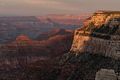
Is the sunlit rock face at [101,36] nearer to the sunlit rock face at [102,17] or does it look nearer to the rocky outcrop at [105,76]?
the sunlit rock face at [102,17]

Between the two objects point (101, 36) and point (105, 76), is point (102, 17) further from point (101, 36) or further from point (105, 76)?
point (105, 76)

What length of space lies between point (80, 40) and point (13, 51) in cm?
5907

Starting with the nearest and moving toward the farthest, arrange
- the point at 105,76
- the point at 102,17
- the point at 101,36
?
the point at 105,76, the point at 101,36, the point at 102,17

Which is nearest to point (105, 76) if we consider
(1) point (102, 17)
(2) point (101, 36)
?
(2) point (101, 36)

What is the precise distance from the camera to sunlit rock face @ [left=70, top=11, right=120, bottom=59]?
11950 cm

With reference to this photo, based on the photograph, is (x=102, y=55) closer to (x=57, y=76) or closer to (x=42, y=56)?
(x=57, y=76)

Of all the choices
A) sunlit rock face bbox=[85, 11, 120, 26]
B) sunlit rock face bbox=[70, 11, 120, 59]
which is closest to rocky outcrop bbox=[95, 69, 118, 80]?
sunlit rock face bbox=[70, 11, 120, 59]

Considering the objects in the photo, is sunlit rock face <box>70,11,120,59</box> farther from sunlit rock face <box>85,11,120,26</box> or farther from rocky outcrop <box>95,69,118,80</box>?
rocky outcrop <box>95,69,118,80</box>

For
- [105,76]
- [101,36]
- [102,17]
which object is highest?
[105,76]

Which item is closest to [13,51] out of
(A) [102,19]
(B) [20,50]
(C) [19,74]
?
(B) [20,50]

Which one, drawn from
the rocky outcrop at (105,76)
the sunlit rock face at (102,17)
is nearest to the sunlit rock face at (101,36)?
the sunlit rock face at (102,17)

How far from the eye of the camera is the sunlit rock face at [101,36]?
11950 centimetres

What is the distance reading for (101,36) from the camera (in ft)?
412

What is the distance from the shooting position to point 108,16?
129750 millimetres
